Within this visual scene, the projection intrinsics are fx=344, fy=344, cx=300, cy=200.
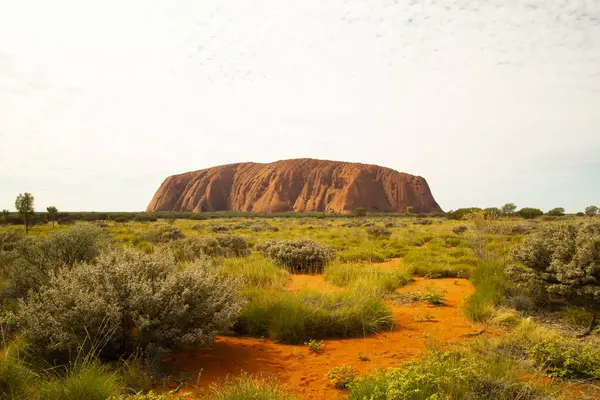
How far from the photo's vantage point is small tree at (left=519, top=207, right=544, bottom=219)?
47156 mm

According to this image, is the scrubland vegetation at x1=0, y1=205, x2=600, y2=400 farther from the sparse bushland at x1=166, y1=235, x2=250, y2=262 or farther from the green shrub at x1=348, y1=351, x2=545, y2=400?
the sparse bushland at x1=166, y1=235, x2=250, y2=262

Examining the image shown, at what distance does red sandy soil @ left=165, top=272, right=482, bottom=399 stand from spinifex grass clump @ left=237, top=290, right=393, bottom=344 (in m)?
0.19

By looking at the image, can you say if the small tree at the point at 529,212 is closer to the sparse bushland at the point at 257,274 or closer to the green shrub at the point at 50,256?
the sparse bushland at the point at 257,274

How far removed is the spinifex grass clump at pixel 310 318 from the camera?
5285mm

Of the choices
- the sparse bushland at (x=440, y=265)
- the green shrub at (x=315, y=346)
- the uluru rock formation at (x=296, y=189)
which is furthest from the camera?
the uluru rock formation at (x=296, y=189)

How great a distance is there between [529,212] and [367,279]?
169 ft

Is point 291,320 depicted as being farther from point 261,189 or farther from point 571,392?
point 261,189

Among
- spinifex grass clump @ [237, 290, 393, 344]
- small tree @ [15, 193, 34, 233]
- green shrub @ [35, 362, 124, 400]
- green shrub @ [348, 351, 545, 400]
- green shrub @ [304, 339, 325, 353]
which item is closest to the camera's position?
green shrub @ [348, 351, 545, 400]

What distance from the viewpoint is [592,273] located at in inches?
218

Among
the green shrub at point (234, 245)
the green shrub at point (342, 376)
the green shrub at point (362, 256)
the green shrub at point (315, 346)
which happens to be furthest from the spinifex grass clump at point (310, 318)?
the green shrub at point (234, 245)

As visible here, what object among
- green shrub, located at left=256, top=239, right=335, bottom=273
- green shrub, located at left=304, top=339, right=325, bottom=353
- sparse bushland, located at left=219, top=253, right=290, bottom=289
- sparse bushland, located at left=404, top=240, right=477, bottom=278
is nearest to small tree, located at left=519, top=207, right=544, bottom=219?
sparse bushland, located at left=404, top=240, right=477, bottom=278

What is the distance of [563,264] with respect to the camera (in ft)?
19.0

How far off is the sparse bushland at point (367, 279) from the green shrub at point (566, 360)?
3272mm

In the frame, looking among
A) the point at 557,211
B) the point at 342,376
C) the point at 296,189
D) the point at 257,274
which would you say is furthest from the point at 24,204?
the point at 296,189
